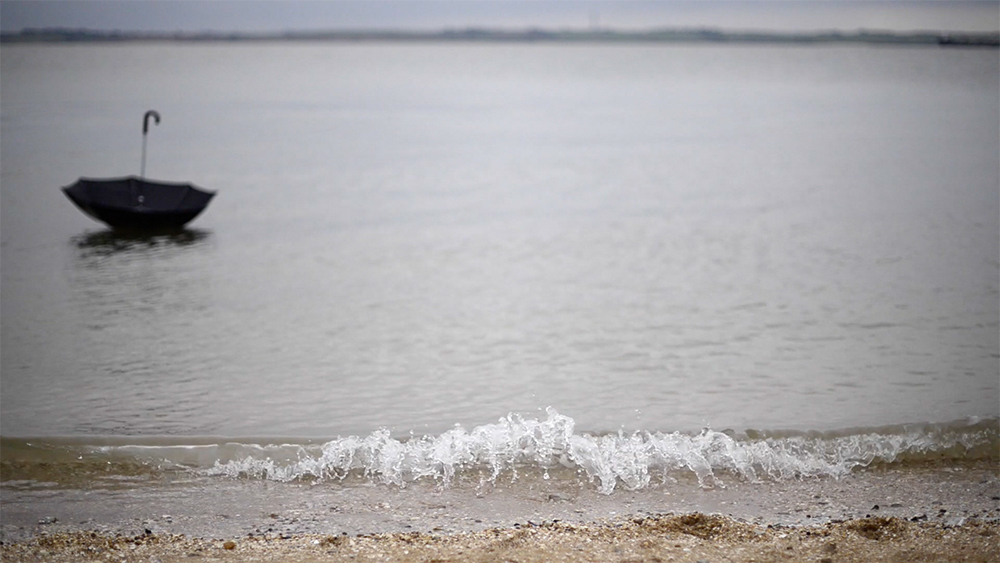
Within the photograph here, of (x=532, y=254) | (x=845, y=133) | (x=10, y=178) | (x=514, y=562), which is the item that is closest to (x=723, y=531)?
(x=514, y=562)

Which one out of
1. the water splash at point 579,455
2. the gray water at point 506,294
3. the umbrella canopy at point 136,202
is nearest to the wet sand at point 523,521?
the water splash at point 579,455

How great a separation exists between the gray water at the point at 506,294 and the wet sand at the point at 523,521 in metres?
1.37

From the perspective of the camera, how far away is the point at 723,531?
5.20 m

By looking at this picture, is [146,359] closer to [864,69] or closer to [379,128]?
[379,128]

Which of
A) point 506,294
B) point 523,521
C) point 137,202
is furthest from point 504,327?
point 137,202

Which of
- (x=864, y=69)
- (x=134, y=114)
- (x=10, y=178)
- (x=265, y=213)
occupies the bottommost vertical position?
(x=265, y=213)

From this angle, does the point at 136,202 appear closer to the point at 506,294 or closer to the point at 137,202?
the point at 137,202

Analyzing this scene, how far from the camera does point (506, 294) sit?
43.0 feet

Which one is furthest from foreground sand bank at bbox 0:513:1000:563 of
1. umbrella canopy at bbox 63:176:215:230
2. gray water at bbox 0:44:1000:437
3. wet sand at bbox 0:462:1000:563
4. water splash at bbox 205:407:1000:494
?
umbrella canopy at bbox 63:176:215:230

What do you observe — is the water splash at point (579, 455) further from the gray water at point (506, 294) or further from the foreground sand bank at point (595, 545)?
the foreground sand bank at point (595, 545)

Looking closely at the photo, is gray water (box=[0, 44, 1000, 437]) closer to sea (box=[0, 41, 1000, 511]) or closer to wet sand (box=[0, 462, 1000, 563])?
sea (box=[0, 41, 1000, 511])

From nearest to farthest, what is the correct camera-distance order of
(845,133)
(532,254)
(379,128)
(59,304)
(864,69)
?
(59,304), (532,254), (845,133), (379,128), (864,69)

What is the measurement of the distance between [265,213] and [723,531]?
17217 millimetres

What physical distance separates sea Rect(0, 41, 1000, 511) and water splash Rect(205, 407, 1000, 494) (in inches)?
0.8
